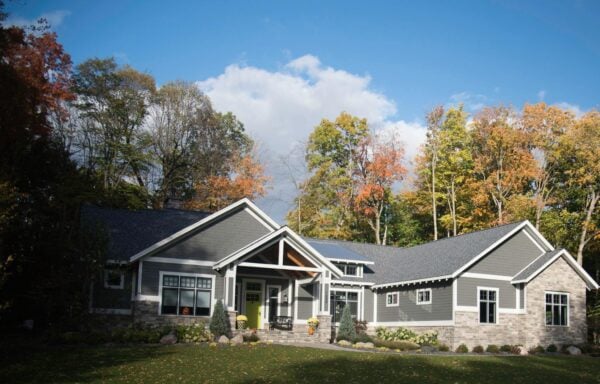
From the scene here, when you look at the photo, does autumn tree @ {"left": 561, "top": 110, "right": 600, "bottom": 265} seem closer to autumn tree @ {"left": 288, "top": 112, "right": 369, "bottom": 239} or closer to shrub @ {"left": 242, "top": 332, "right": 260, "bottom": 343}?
autumn tree @ {"left": 288, "top": 112, "right": 369, "bottom": 239}

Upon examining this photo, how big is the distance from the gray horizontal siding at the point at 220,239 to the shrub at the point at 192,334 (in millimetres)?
3786

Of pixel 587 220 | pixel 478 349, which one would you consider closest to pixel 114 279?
pixel 478 349

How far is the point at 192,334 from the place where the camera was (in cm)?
2494

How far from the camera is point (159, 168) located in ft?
160

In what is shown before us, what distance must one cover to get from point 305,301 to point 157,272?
788cm

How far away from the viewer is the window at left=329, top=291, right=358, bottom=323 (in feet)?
113

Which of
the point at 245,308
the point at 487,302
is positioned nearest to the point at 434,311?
the point at 487,302

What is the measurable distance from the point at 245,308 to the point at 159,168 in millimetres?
21016

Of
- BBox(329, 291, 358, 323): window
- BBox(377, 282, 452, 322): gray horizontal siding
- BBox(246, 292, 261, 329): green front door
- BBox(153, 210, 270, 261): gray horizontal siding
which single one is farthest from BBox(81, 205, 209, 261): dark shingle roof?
BBox(377, 282, 452, 322): gray horizontal siding

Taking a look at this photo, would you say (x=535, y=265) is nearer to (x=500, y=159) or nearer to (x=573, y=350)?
(x=573, y=350)

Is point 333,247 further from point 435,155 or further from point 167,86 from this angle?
point 167,86

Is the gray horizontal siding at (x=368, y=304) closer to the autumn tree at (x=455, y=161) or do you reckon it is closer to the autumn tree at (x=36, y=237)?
the autumn tree at (x=455, y=161)

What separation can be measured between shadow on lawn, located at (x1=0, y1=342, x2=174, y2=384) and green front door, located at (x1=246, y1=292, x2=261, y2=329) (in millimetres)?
9247

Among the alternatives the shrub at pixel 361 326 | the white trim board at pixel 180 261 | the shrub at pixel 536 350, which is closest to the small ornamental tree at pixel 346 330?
the shrub at pixel 361 326
